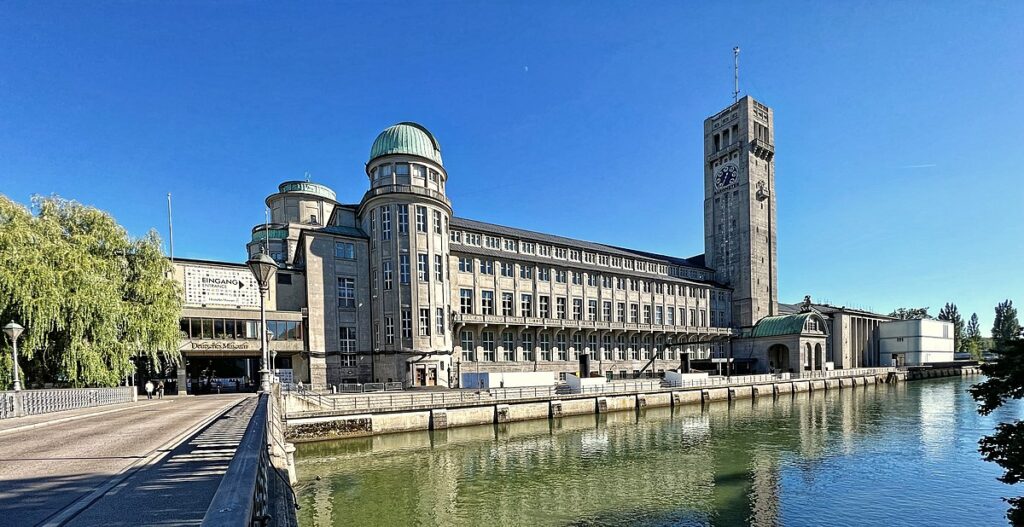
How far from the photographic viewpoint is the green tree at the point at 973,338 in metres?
133

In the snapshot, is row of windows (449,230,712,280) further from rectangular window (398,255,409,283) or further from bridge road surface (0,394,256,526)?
bridge road surface (0,394,256,526)

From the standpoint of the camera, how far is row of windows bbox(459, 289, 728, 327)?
52.9 m

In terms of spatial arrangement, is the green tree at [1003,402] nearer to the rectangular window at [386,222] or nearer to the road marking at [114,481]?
the road marking at [114,481]

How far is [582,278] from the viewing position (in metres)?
61.4

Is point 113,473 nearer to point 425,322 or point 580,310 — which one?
point 425,322

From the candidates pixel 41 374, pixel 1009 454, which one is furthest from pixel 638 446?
pixel 41 374

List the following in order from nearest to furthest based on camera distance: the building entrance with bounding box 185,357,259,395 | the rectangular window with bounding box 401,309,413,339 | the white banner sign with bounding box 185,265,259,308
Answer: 1. the building entrance with bounding box 185,357,259,395
2. the white banner sign with bounding box 185,265,259,308
3. the rectangular window with bounding box 401,309,413,339

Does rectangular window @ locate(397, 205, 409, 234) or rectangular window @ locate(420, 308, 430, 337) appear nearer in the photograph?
rectangular window @ locate(420, 308, 430, 337)

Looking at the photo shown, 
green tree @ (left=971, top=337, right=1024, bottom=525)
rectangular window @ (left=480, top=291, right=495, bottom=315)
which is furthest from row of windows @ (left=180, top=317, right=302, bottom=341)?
green tree @ (left=971, top=337, right=1024, bottom=525)

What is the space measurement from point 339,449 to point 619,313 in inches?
1849

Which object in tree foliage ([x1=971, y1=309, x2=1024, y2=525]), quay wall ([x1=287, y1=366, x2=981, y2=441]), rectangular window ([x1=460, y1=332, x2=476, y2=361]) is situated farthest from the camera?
rectangular window ([x1=460, y1=332, x2=476, y2=361])

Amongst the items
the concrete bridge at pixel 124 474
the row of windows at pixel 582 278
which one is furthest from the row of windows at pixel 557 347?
the concrete bridge at pixel 124 474

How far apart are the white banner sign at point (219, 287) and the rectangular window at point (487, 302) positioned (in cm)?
2317

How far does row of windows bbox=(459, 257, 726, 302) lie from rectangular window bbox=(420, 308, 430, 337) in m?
8.96
